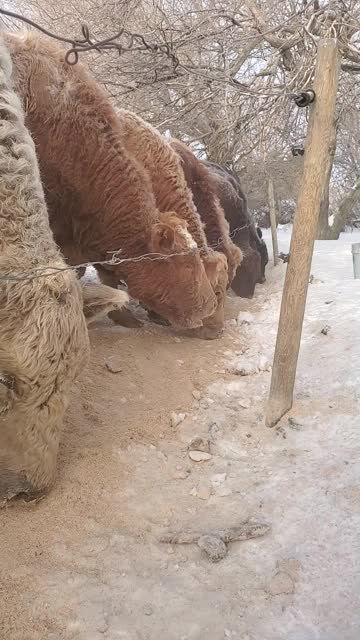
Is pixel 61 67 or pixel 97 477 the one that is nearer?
pixel 97 477

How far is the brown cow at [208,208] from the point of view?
697cm

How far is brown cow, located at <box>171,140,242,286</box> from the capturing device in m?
6.97

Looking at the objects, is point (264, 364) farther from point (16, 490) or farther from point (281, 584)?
point (16, 490)

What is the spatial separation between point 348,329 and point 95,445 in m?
3.38

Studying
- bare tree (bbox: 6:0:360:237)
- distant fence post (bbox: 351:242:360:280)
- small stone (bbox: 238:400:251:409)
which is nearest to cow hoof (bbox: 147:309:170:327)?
small stone (bbox: 238:400:251:409)

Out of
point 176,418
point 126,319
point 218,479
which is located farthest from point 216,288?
point 218,479

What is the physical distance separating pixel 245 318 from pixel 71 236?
2820mm

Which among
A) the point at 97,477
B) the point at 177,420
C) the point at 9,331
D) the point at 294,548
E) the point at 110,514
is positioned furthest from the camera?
the point at 177,420

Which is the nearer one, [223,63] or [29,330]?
[29,330]

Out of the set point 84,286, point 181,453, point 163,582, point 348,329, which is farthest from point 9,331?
point 348,329

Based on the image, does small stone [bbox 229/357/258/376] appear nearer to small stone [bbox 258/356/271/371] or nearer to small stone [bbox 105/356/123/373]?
small stone [bbox 258/356/271/371]

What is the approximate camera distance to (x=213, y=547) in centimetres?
300

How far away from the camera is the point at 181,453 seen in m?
4.05

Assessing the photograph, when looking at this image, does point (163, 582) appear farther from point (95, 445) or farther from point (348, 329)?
point (348, 329)
